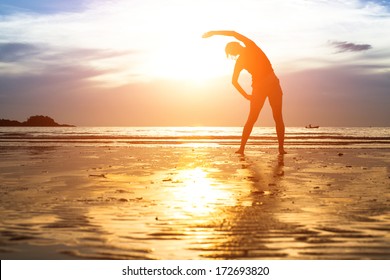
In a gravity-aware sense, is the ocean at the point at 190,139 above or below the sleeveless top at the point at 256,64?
below

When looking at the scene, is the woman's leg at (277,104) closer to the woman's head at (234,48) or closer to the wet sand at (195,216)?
the woman's head at (234,48)

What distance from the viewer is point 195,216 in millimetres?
5355

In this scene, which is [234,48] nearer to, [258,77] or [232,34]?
[232,34]

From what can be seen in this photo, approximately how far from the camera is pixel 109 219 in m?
5.22

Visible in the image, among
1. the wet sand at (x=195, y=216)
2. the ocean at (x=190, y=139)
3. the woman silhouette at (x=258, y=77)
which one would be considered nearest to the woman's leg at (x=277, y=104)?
the woman silhouette at (x=258, y=77)

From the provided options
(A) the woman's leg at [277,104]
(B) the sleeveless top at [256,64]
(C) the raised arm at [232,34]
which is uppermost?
(C) the raised arm at [232,34]

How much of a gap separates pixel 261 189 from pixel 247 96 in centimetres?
814

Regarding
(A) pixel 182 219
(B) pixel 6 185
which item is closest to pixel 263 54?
(B) pixel 6 185

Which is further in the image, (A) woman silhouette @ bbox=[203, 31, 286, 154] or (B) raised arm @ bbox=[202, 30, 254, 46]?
(A) woman silhouette @ bbox=[203, 31, 286, 154]

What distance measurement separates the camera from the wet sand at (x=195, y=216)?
13.1ft

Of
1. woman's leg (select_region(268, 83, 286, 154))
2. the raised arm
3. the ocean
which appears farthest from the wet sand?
the ocean

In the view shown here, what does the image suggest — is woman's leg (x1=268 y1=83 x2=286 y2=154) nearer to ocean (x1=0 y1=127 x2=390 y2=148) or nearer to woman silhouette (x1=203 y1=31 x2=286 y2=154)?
woman silhouette (x1=203 y1=31 x2=286 y2=154)

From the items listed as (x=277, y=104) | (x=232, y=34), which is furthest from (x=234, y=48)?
(x=277, y=104)

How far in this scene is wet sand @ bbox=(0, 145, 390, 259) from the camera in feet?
13.1
